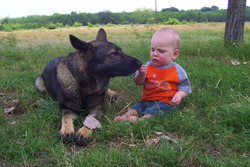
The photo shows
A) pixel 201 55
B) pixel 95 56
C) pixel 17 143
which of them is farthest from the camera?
pixel 201 55

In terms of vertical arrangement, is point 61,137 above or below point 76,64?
below

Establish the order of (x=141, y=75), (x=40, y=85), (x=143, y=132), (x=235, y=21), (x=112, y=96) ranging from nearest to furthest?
1. (x=143, y=132)
2. (x=141, y=75)
3. (x=112, y=96)
4. (x=40, y=85)
5. (x=235, y=21)

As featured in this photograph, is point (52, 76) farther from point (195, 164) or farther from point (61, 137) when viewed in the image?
point (195, 164)

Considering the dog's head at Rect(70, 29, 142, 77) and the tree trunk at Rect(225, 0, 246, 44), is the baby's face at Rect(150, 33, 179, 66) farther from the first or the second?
the tree trunk at Rect(225, 0, 246, 44)

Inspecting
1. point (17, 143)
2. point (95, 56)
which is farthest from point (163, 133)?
point (17, 143)

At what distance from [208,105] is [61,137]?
1.97m

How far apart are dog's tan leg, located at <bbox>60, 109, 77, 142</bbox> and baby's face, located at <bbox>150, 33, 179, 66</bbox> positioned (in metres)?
1.37

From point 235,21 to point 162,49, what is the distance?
347cm

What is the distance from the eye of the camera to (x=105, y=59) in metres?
2.68

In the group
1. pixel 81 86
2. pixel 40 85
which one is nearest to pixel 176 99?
pixel 81 86

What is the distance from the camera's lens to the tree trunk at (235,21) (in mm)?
4875

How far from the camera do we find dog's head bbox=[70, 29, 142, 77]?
8.67ft

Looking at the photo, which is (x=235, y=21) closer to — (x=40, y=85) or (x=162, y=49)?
(x=162, y=49)

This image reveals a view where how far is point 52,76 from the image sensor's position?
10.9 feet
